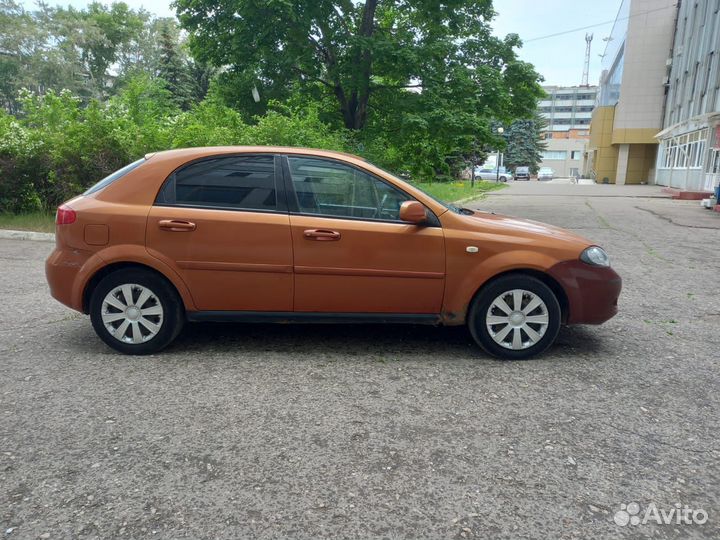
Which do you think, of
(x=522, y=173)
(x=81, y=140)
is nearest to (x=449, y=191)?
(x=81, y=140)

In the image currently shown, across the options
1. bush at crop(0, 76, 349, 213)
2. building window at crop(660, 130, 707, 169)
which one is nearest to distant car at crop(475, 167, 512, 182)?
building window at crop(660, 130, 707, 169)

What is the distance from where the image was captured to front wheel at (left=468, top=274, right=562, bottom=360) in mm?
4215

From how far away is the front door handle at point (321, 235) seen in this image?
419 cm

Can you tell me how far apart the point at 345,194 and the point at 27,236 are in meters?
8.20

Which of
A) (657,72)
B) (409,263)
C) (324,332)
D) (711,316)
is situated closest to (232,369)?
(324,332)

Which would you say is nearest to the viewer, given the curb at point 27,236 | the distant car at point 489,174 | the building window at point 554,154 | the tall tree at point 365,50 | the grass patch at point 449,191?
the curb at point 27,236

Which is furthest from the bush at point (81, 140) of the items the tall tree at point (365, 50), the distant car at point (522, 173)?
the distant car at point (522, 173)

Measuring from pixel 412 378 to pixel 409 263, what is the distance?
90 centimetres

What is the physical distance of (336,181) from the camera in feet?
14.3

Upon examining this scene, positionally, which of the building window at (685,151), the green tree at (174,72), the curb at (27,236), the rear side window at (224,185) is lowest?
the curb at (27,236)

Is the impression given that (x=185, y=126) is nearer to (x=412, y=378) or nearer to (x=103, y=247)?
(x=103, y=247)

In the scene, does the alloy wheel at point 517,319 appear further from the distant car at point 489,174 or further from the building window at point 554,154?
the building window at point 554,154

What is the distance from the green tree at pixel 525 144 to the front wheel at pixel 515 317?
8917 cm

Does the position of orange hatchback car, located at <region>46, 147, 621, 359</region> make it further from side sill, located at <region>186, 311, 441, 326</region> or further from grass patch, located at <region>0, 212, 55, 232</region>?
grass patch, located at <region>0, 212, 55, 232</region>
